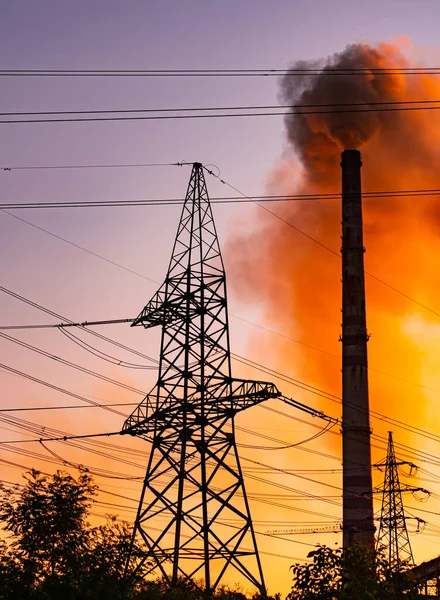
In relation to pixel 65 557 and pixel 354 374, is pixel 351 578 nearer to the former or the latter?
pixel 65 557

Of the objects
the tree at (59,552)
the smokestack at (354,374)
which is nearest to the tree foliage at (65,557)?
the tree at (59,552)

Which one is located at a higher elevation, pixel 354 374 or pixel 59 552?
pixel 354 374

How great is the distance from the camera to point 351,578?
27.2 m

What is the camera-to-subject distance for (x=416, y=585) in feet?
83.3

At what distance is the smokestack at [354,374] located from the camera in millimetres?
64875

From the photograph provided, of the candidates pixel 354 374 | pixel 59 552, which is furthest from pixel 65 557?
pixel 354 374

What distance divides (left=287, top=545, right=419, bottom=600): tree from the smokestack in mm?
34190

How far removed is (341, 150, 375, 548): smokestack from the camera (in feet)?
213

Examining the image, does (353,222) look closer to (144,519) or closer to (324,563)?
(144,519)

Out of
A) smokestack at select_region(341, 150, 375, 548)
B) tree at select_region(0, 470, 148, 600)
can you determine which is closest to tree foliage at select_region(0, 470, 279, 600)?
tree at select_region(0, 470, 148, 600)

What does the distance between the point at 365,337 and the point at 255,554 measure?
106ft

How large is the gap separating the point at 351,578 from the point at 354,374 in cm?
4047

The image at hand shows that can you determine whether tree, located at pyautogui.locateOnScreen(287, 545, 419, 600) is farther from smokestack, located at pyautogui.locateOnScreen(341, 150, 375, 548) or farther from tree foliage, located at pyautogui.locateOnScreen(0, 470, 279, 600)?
smokestack, located at pyautogui.locateOnScreen(341, 150, 375, 548)

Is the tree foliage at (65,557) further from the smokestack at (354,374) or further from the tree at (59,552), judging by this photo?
the smokestack at (354,374)
